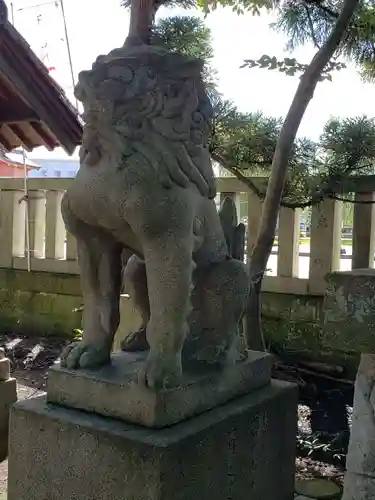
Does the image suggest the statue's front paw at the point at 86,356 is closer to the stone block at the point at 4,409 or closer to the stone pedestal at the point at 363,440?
the stone pedestal at the point at 363,440

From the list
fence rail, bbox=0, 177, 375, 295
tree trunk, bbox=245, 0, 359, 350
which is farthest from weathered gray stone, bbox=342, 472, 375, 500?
fence rail, bbox=0, 177, 375, 295

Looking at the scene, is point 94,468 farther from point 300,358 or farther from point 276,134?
point 300,358

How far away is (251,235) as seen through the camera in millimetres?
3832

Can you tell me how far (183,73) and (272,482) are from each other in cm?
99

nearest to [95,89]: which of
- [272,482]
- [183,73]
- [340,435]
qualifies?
[183,73]

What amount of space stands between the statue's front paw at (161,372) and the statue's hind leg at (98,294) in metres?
0.17

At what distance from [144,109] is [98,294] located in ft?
1.40

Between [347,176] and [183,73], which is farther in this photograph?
[347,176]

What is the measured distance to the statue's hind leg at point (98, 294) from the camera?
4.32 feet

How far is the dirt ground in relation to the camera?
2703 millimetres

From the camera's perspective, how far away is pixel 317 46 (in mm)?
3102

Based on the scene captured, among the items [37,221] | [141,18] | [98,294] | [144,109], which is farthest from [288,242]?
[144,109]

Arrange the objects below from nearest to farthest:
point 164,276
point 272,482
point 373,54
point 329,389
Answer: point 164,276 < point 272,482 < point 373,54 < point 329,389

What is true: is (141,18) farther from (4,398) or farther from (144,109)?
(4,398)
